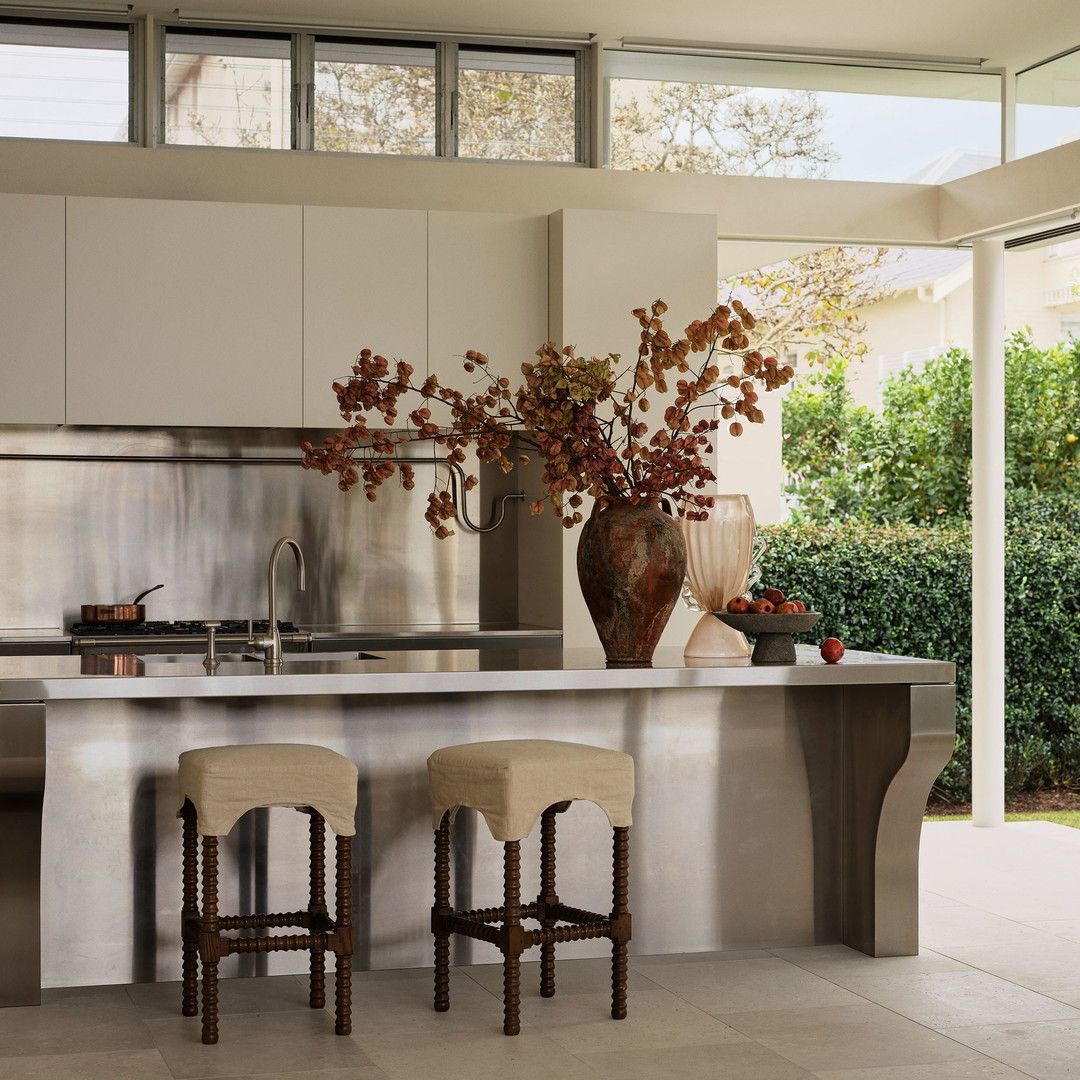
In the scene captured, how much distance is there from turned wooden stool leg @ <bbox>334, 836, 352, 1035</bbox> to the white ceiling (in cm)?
338

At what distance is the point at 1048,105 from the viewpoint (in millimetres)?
5785

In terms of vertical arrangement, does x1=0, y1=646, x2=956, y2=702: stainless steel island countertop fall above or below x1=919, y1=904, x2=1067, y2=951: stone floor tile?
above

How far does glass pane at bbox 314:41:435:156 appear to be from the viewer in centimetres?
569

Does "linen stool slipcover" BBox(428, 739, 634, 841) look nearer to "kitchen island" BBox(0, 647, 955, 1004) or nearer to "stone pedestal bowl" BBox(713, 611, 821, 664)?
"kitchen island" BBox(0, 647, 955, 1004)

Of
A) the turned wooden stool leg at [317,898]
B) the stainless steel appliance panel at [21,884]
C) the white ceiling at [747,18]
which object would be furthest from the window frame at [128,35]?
the turned wooden stool leg at [317,898]

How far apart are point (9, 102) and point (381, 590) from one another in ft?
7.53

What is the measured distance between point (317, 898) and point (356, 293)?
2.57 m

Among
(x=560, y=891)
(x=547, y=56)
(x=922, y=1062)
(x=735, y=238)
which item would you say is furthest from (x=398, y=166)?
(x=922, y=1062)

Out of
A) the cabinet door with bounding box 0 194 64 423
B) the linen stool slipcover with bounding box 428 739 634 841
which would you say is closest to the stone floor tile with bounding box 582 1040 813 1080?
the linen stool slipcover with bounding box 428 739 634 841

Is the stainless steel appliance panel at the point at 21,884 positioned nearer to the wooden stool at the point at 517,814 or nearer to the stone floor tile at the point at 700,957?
the wooden stool at the point at 517,814

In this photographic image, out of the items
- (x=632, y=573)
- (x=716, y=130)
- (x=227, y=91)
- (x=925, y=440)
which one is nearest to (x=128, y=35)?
(x=227, y=91)

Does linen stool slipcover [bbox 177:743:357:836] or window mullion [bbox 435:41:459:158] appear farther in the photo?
A: window mullion [bbox 435:41:459:158]

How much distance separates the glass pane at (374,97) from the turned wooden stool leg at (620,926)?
3.30 m

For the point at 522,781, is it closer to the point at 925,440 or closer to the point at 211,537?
the point at 211,537
